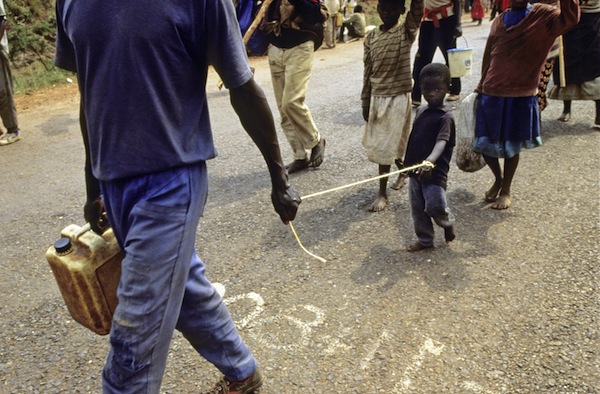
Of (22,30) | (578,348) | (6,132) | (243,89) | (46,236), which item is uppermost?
(22,30)

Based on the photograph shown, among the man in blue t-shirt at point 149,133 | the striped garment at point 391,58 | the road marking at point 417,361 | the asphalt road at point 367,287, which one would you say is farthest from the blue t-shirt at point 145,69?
the striped garment at point 391,58

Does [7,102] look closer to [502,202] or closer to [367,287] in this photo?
[367,287]

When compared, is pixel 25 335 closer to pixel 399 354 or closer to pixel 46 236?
pixel 46 236

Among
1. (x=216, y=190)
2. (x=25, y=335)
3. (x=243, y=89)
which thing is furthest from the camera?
(x=216, y=190)

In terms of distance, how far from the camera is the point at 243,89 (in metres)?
2.02

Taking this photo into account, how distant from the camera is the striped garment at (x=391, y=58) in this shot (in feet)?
13.2

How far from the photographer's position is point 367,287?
10.8 feet

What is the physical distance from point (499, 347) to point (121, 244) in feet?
6.32

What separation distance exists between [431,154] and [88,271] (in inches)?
85.8

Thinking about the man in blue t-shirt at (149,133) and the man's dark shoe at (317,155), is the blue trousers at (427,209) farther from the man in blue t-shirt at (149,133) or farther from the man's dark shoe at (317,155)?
the man in blue t-shirt at (149,133)

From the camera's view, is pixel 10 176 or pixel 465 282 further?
pixel 10 176

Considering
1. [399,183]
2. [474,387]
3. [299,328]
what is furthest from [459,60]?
[474,387]

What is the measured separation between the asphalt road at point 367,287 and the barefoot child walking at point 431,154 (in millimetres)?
213

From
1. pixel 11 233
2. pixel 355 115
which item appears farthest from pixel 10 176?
pixel 355 115
